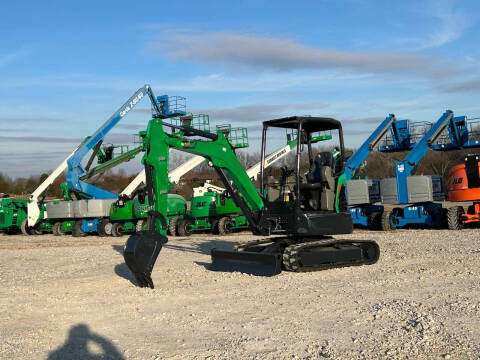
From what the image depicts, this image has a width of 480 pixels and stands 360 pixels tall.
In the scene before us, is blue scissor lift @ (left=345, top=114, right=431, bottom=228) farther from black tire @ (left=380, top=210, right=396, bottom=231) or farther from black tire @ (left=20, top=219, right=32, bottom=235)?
black tire @ (left=20, top=219, right=32, bottom=235)

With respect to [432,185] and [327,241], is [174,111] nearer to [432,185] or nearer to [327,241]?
[432,185]

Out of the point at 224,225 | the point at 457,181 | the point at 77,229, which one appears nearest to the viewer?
the point at 457,181

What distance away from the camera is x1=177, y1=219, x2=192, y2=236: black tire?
2469cm

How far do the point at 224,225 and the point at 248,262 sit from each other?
507 inches

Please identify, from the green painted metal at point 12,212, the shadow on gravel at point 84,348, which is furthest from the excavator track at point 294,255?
the green painted metal at point 12,212

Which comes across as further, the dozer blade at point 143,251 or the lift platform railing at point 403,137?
the lift platform railing at point 403,137

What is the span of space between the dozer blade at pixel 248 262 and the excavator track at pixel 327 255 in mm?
287

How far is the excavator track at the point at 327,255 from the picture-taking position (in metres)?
11.1

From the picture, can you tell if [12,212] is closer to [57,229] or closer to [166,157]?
[57,229]

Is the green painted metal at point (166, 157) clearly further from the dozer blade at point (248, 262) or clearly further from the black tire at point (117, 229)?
the black tire at point (117, 229)

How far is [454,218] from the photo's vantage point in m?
20.9

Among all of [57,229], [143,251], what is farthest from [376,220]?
[57,229]

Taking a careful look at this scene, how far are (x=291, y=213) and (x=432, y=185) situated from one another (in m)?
12.5

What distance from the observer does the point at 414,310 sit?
24.9 feet
